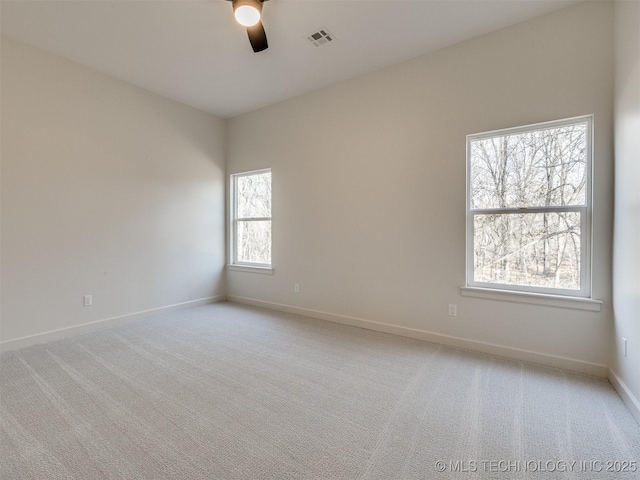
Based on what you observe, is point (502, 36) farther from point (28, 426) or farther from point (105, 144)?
point (28, 426)

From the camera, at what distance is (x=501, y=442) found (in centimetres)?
159

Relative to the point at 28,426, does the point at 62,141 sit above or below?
above

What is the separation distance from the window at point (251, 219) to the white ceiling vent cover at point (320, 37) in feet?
6.31

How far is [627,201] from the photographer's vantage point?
6.42ft

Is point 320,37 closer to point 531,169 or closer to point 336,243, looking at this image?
point 336,243

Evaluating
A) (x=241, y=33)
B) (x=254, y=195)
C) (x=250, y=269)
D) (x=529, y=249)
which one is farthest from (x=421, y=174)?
(x=250, y=269)

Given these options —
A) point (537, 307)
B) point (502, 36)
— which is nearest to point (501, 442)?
point (537, 307)

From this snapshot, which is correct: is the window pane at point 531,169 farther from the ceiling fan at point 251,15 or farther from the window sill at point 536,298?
the ceiling fan at point 251,15

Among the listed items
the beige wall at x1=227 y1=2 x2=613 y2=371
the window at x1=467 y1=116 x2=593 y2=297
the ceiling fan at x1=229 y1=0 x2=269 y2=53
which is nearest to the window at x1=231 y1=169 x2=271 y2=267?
the beige wall at x1=227 y1=2 x2=613 y2=371

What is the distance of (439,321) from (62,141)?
4502 mm

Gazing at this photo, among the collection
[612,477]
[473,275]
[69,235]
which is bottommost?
[612,477]

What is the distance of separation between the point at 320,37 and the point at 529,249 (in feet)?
9.27

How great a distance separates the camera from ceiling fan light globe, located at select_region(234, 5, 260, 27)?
2.03m

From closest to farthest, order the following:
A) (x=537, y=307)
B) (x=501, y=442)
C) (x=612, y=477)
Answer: (x=612, y=477)
(x=501, y=442)
(x=537, y=307)
